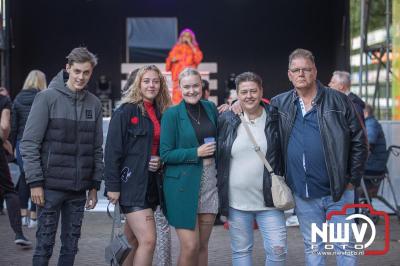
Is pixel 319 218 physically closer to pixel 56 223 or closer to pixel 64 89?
pixel 56 223

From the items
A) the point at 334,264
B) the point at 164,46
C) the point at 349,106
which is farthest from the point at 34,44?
the point at 349,106

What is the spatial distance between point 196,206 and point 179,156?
1.16 feet

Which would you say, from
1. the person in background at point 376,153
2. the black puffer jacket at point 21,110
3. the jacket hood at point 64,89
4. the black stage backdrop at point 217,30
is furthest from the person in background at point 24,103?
the black stage backdrop at point 217,30

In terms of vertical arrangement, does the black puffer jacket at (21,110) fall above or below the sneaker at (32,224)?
above

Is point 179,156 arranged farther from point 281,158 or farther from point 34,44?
point 34,44

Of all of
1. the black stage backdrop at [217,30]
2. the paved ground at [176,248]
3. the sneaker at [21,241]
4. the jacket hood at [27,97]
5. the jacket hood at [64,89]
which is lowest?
the paved ground at [176,248]

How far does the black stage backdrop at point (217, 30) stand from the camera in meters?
20.0

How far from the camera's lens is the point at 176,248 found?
723 cm

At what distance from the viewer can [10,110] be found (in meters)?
7.76

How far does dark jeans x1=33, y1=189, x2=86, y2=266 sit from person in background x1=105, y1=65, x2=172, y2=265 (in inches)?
11.1

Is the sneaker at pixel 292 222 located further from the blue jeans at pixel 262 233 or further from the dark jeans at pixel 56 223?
the dark jeans at pixel 56 223

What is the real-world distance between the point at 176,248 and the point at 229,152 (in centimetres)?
276

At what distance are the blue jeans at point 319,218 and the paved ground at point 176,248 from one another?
182 cm

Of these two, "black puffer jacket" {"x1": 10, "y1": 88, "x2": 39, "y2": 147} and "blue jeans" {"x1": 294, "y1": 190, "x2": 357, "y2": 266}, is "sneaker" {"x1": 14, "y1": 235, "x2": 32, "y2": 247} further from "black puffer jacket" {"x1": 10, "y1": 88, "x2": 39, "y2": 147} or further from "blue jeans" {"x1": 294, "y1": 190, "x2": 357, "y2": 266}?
"blue jeans" {"x1": 294, "y1": 190, "x2": 357, "y2": 266}
